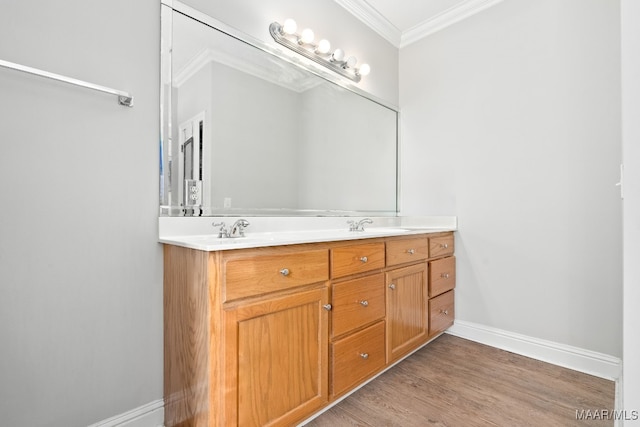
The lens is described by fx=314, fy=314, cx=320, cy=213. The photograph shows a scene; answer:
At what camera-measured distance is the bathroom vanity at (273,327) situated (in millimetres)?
1082

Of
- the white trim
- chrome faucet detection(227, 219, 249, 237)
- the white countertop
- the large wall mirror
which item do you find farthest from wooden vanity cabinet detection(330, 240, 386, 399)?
the white trim

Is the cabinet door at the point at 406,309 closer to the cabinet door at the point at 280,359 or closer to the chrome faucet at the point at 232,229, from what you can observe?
the cabinet door at the point at 280,359

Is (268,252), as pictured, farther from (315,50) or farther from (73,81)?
(315,50)

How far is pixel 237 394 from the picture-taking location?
1104 millimetres

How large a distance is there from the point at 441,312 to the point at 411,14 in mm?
2316

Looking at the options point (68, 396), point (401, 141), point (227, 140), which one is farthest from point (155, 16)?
point (401, 141)

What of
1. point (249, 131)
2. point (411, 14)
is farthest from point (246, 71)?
point (411, 14)

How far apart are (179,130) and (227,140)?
0.25 meters

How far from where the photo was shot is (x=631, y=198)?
0.83m

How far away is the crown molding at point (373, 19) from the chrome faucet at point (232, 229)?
1793 millimetres

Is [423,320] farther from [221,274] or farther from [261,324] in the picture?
[221,274]

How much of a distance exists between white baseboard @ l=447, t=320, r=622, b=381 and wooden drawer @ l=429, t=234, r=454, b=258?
22.8 inches

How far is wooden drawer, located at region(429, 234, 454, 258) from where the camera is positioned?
2182 mm

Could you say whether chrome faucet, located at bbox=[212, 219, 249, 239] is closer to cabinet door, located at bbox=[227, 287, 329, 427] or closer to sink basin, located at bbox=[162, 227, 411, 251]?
sink basin, located at bbox=[162, 227, 411, 251]
